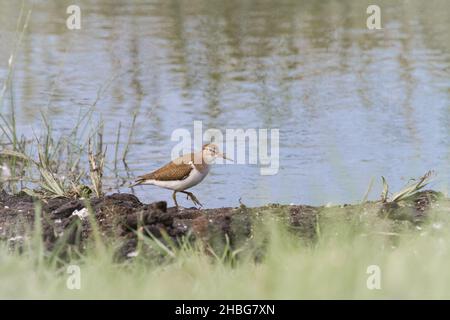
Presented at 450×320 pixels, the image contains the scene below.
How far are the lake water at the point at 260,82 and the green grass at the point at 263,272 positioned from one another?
7.57 ft

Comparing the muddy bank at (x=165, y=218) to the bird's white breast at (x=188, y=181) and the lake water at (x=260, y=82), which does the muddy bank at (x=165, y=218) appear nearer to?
the bird's white breast at (x=188, y=181)

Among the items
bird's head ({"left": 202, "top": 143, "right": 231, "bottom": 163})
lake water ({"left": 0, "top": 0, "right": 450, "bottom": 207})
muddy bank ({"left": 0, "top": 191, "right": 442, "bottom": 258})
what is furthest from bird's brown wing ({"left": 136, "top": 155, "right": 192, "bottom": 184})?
lake water ({"left": 0, "top": 0, "right": 450, "bottom": 207})

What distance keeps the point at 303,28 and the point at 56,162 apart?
21.6ft

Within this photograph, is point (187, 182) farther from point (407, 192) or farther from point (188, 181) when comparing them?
point (407, 192)

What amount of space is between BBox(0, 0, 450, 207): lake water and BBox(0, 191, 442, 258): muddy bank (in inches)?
31.3

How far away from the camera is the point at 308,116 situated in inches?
426

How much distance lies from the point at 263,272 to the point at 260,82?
7.62 meters

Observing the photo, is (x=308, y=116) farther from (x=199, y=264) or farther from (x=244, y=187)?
(x=199, y=264)

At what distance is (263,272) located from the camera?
468 centimetres

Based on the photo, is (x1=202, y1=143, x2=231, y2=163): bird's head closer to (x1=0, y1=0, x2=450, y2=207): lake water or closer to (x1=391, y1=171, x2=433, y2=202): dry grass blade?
(x1=0, y1=0, x2=450, y2=207): lake water

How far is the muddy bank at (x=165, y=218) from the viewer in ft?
19.3

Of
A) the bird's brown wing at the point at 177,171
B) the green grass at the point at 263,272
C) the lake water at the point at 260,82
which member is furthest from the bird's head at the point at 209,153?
the green grass at the point at 263,272
